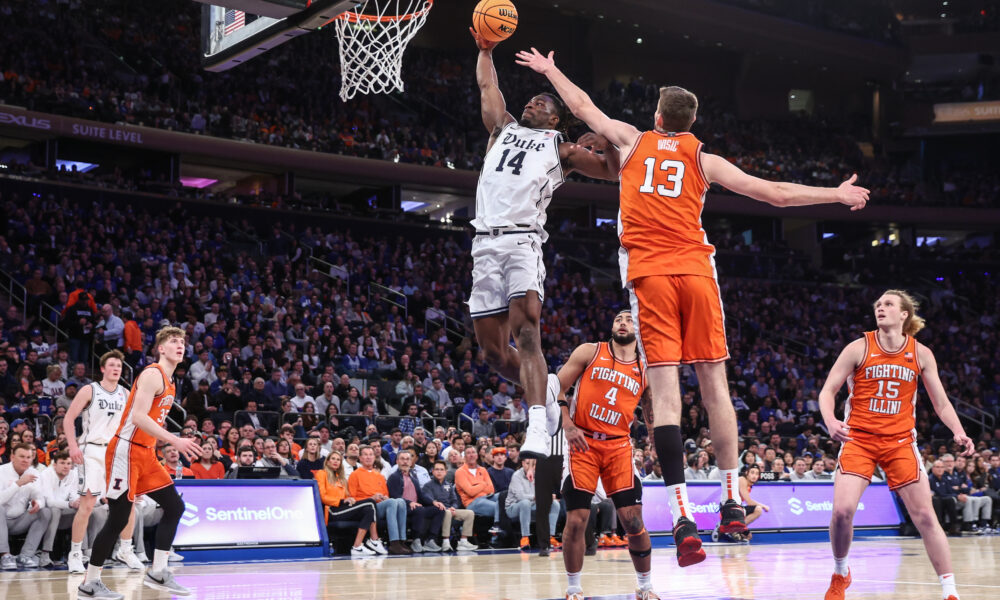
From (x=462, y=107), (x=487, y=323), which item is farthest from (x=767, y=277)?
(x=487, y=323)

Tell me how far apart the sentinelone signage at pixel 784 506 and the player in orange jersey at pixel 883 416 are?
330 inches

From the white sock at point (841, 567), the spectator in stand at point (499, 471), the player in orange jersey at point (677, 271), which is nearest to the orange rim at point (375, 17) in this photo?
the player in orange jersey at point (677, 271)

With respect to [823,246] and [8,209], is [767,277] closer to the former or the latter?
[823,246]

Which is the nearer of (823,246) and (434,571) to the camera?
(434,571)

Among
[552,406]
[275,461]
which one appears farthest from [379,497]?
[552,406]

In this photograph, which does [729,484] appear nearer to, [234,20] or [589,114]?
[589,114]

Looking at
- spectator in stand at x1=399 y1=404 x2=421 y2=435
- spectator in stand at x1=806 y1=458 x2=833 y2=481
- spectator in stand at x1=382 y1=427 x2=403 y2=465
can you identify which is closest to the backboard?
spectator in stand at x1=382 y1=427 x2=403 y2=465

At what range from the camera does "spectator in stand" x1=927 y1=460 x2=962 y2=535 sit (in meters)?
19.6

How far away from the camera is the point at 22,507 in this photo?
456 inches

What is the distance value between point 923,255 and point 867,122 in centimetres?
789

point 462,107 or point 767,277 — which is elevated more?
point 462,107

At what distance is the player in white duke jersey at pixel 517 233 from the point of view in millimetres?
6812

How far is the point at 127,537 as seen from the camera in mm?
11000

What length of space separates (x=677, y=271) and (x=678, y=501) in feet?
4.07
